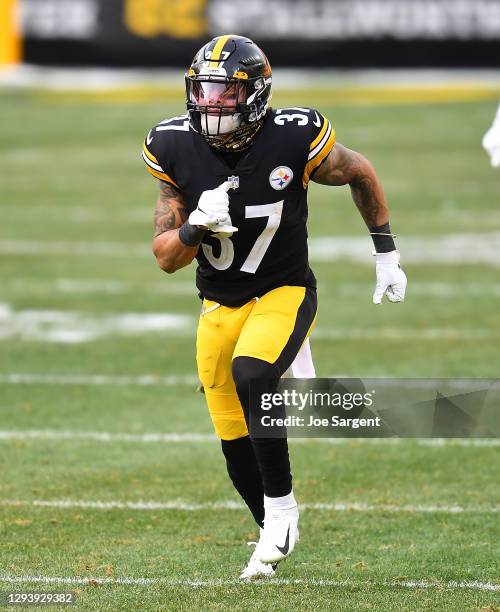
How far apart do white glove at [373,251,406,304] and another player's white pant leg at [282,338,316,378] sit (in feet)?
1.22

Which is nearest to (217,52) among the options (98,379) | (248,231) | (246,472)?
(248,231)

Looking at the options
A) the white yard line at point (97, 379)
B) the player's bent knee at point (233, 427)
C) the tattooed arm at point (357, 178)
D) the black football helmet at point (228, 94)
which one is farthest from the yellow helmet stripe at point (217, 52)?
the white yard line at point (97, 379)

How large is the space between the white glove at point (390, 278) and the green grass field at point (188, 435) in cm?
107

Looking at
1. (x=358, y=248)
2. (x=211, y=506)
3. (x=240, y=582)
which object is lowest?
(x=358, y=248)

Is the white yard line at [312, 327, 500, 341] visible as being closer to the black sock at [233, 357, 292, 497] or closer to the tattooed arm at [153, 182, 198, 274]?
the tattooed arm at [153, 182, 198, 274]

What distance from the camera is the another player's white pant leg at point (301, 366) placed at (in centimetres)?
563

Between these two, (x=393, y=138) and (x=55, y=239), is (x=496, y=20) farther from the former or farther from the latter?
(x=55, y=239)

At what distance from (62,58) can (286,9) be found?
4.40 meters

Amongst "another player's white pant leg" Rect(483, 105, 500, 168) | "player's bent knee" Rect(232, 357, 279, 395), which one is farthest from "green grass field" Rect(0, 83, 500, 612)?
"another player's white pant leg" Rect(483, 105, 500, 168)

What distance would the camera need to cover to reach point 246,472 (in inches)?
225

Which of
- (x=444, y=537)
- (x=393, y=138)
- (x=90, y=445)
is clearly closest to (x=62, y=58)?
(x=393, y=138)

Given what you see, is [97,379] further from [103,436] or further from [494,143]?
[494,143]

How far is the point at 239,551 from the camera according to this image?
5.89 m

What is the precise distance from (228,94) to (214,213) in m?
0.58
